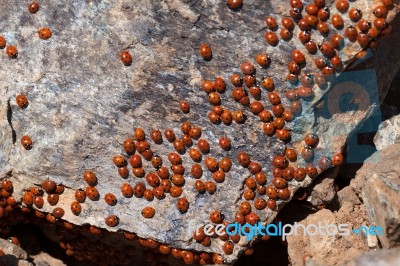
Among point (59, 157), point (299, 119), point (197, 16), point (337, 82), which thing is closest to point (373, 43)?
point (337, 82)

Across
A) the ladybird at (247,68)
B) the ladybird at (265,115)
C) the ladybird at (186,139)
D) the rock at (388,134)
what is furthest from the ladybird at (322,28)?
the ladybird at (186,139)

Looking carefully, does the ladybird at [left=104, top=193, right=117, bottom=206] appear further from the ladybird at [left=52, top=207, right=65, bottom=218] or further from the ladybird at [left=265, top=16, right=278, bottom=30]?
the ladybird at [left=265, top=16, right=278, bottom=30]

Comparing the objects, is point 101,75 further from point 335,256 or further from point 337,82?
point 335,256

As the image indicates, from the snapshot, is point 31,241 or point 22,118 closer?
point 22,118

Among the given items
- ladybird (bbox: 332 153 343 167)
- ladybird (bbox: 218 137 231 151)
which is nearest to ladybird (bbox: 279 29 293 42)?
ladybird (bbox: 218 137 231 151)

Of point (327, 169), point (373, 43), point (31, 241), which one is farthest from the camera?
point (31, 241)

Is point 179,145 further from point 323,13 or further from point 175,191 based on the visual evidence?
point 323,13

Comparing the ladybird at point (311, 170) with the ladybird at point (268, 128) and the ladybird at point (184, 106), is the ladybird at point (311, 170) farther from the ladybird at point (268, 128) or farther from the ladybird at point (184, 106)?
the ladybird at point (184, 106)

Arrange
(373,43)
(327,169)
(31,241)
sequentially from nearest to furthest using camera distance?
(373,43) < (327,169) < (31,241)
